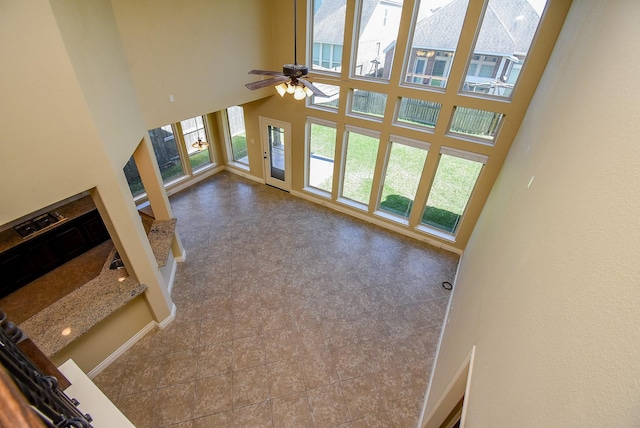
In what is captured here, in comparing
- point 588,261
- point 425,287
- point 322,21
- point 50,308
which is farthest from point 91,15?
point 425,287

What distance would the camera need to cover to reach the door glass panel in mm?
6801

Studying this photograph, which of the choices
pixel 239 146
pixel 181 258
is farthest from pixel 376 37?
pixel 181 258

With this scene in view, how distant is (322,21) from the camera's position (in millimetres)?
5098

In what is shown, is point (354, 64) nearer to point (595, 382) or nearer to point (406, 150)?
point (406, 150)

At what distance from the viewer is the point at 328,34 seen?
5.14 meters

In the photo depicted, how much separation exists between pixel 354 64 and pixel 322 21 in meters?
0.96

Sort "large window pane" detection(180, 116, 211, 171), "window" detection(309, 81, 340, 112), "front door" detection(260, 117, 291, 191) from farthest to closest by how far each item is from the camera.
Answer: "large window pane" detection(180, 116, 211, 171) < "front door" detection(260, 117, 291, 191) < "window" detection(309, 81, 340, 112)

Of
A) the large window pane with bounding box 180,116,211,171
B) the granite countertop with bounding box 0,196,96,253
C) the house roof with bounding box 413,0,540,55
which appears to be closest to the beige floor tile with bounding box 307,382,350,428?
the granite countertop with bounding box 0,196,96,253

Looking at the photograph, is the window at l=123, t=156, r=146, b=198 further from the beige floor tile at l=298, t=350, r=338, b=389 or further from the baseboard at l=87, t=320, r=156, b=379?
the beige floor tile at l=298, t=350, r=338, b=389

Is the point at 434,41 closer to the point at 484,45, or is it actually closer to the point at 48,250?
the point at 484,45

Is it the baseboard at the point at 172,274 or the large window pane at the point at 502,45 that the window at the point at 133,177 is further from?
the large window pane at the point at 502,45

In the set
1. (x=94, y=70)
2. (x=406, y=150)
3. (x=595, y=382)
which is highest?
(x=94, y=70)

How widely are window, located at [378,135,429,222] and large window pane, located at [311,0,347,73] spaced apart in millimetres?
1872

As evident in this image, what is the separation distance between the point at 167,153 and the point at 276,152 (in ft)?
8.67
